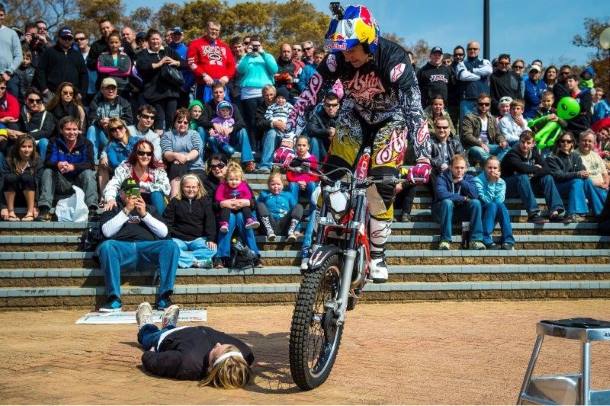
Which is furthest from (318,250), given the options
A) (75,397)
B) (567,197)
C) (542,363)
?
(567,197)

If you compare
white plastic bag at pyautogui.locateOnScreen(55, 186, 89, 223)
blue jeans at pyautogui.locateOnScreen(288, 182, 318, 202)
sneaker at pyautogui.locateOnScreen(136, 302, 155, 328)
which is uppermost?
blue jeans at pyautogui.locateOnScreen(288, 182, 318, 202)

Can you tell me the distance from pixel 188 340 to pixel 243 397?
0.82 meters

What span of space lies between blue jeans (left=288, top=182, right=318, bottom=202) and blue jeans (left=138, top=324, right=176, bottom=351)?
4.85 metres

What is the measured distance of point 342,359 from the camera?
6.89m

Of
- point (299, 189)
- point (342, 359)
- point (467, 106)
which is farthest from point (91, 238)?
point (467, 106)

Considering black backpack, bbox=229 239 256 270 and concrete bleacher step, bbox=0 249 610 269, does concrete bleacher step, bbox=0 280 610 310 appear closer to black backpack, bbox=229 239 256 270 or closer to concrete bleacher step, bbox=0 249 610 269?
black backpack, bbox=229 239 256 270

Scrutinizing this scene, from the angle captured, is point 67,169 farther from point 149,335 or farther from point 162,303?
point 149,335

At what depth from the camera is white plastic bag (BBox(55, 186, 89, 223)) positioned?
433 inches

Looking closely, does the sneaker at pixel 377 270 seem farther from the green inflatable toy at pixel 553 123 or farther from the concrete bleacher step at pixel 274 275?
the green inflatable toy at pixel 553 123

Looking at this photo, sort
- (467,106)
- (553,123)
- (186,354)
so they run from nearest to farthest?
(186,354) → (553,123) → (467,106)

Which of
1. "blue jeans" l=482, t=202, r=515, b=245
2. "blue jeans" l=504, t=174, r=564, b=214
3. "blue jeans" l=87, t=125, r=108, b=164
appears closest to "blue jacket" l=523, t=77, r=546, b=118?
"blue jeans" l=504, t=174, r=564, b=214

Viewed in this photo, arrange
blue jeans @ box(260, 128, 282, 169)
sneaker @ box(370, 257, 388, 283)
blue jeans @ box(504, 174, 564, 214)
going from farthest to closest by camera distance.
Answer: blue jeans @ box(260, 128, 282, 169), blue jeans @ box(504, 174, 564, 214), sneaker @ box(370, 257, 388, 283)

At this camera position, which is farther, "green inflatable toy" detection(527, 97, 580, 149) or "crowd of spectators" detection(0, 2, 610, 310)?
"green inflatable toy" detection(527, 97, 580, 149)

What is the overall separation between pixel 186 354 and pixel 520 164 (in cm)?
819
